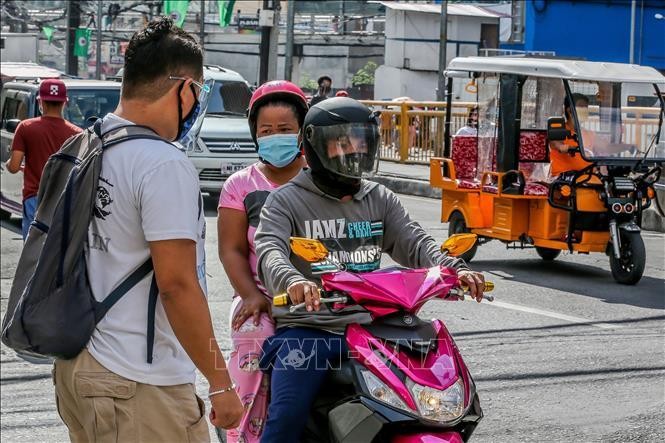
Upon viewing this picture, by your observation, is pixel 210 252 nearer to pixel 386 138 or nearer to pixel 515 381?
pixel 515 381

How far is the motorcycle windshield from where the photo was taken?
4.02 meters

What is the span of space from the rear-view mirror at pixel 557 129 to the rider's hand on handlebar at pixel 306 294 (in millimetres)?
7980

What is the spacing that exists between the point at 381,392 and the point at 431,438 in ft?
0.71

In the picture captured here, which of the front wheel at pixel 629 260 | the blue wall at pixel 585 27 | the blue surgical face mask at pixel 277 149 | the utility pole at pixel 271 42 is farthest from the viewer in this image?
the blue wall at pixel 585 27

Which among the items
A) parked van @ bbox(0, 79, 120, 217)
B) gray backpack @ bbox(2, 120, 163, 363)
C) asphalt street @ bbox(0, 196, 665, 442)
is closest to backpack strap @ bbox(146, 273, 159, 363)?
gray backpack @ bbox(2, 120, 163, 363)

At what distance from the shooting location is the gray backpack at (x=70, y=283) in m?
3.42

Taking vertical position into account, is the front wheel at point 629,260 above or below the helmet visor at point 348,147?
below

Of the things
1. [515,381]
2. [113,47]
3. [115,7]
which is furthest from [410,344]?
[113,47]

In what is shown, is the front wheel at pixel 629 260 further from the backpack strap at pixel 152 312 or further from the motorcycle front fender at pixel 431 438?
the backpack strap at pixel 152 312

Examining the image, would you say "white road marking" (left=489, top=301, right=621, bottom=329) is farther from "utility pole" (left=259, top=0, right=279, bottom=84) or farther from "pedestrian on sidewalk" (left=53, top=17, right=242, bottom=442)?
"utility pole" (left=259, top=0, right=279, bottom=84)

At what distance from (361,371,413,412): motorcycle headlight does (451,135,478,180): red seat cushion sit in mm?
9542

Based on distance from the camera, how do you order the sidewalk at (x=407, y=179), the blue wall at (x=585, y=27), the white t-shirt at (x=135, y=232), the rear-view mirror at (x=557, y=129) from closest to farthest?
the white t-shirt at (x=135, y=232) < the rear-view mirror at (x=557, y=129) < the sidewalk at (x=407, y=179) < the blue wall at (x=585, y=27)

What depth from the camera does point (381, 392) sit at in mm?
3916

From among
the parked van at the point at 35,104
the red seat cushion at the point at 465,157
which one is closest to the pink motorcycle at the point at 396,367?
the red seat cushion at the point at 465,157
